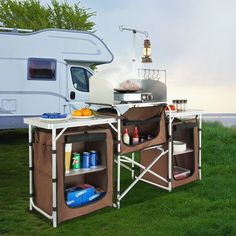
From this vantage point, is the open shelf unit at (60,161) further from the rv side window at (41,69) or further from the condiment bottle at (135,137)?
the rv side window at (41,69)

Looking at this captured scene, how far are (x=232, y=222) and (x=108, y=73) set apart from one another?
2.35 m

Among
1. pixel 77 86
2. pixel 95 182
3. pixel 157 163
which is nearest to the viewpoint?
pixel 95 182

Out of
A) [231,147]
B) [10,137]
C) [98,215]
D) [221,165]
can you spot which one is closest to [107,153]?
[98,215]

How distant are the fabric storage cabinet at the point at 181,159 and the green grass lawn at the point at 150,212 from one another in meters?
0.14

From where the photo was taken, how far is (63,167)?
3971 mm

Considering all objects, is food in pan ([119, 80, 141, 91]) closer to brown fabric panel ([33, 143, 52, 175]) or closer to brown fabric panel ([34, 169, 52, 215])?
brown fabric panel ([33, 143, 52, 175])

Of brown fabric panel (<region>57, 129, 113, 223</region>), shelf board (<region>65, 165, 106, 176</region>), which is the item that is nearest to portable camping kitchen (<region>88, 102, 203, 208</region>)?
brown fabric panel (<region>57, 129, 113, 223</region>)

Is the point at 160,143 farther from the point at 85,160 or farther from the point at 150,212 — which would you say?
the point at 85,160

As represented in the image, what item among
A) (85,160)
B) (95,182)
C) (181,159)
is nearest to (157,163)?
(181,159)

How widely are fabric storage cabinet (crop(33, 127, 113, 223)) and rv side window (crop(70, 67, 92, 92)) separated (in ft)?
16.7

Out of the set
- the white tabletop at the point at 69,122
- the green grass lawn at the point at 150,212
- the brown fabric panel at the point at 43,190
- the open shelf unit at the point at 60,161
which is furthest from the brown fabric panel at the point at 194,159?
the brown fabric panel at the point at 43,190

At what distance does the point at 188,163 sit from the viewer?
19.1ft

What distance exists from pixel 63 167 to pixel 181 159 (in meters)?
2.50

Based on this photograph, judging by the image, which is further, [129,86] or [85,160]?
[129,86]
